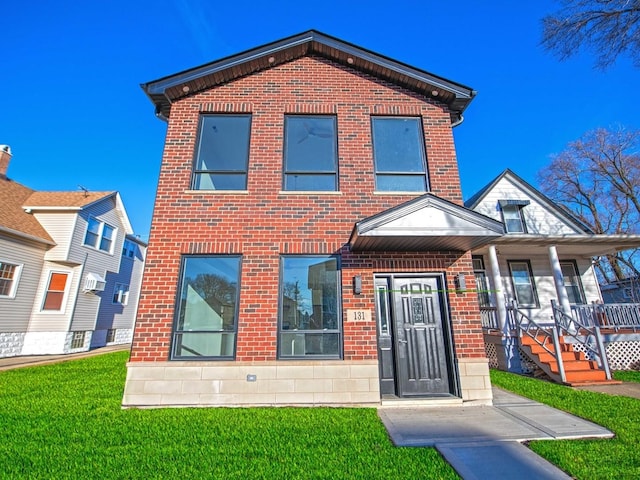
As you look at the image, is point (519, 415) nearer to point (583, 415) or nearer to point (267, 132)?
point (583, 415)

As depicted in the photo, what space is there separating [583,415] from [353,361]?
358 cm

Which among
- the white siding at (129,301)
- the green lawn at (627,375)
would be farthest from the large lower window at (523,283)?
the white siding at (129,301)

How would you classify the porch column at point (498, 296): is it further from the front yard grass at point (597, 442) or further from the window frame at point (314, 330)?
the window frame at point (314, 330)

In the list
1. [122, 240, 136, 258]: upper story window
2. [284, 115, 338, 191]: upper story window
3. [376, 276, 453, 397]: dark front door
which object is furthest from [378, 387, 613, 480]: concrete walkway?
[122, 240, 136, 258]: upper story window

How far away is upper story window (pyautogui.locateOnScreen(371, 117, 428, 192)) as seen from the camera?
6.55 meters

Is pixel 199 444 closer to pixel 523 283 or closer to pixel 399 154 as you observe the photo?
pixel 399 154

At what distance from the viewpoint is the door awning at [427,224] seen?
5.07 m

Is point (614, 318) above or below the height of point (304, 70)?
below

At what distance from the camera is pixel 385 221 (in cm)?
509

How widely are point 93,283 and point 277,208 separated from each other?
14983 millimetres

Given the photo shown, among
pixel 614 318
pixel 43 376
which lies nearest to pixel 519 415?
pixel 614 318

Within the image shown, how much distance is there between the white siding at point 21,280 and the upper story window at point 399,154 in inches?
624

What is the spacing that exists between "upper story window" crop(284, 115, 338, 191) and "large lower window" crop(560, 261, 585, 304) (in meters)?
11.3

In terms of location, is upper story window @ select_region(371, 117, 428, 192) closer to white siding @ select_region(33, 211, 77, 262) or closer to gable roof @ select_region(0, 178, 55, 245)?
gable roof @ select_region(0, 178, 55, 245)
